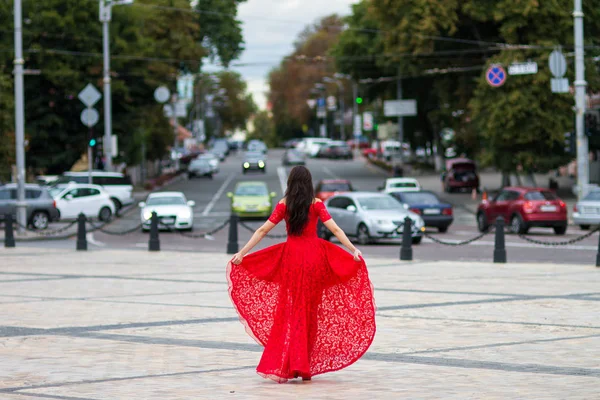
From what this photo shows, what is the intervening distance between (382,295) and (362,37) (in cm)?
5973

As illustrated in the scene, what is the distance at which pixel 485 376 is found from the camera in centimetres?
1016

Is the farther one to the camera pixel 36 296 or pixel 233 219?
pixel 233 219

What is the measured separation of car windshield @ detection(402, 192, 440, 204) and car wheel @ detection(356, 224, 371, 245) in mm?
7511

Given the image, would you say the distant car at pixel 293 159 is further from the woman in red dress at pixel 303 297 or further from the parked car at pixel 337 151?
the woman in red dress at pixel 303 297

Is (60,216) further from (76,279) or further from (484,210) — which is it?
(76,279)

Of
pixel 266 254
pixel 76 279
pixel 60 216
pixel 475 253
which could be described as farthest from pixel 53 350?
pixel 60 216

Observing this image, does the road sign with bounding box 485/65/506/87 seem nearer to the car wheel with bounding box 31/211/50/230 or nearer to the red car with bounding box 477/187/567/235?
the red car with bounding box 477/187/567/235

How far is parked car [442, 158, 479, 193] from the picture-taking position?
212 ft

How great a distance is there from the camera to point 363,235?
33500 millimetres

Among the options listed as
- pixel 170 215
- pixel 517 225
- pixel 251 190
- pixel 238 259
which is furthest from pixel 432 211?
pixel 238 259

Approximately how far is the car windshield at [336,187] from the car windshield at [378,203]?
15510mm

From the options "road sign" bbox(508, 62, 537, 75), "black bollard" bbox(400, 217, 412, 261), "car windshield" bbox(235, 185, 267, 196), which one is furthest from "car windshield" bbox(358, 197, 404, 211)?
"car windshield" bbox(235, 185, 267, 196)

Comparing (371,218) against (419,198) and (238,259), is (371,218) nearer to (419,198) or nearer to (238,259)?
(419,198)

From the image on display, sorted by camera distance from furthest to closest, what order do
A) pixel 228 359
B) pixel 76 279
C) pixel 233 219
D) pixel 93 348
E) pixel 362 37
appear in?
pixel 362 37 < pixel 233 219 < pixel 76 279 < pixel 93 348 < pixel 228 359
